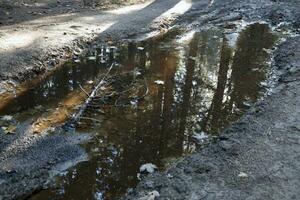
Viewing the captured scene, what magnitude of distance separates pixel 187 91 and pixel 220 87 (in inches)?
28.0

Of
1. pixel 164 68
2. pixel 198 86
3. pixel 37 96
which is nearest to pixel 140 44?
pixel 164 68

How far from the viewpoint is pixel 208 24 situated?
1177 centimetres

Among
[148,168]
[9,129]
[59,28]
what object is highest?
[59,28]

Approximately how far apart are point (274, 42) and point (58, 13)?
6.05 meters

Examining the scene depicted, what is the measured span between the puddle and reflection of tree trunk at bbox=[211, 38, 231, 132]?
16 mm

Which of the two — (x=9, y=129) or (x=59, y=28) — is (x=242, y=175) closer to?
(x=9, y=129)

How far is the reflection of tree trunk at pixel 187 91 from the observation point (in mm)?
5879

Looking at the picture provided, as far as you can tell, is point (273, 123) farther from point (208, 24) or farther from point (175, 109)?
point (208, 24)

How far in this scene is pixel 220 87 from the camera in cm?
755

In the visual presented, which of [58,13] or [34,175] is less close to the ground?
[58,13]

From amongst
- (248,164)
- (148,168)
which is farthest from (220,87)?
(148,168)

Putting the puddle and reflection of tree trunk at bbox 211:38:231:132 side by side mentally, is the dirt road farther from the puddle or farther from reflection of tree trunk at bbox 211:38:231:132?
reflection of tree trunk at bbox 211:38:231:132

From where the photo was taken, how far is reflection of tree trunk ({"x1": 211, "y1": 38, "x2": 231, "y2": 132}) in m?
6.38

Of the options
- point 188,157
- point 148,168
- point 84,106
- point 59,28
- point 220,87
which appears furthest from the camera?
point 59,28
